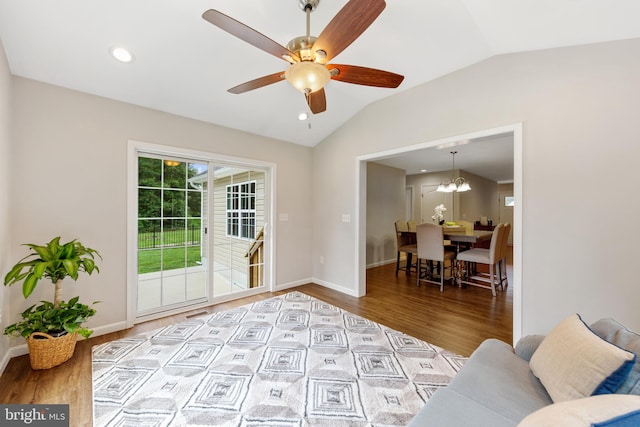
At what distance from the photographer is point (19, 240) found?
2.28 meters

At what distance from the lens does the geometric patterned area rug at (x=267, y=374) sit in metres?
1.61

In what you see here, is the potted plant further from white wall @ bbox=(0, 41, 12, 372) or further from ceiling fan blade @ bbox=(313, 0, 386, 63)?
ceiling fan blade @ bbox=(313, 0, 386, 63)

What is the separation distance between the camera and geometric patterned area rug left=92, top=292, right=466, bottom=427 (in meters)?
1.61

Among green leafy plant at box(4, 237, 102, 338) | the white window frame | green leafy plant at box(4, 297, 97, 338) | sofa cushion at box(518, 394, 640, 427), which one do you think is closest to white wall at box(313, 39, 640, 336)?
sofa cushion at box(518, 394, 640, 427)

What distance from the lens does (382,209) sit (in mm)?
6230

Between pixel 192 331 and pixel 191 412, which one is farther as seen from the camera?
pixel 192 331

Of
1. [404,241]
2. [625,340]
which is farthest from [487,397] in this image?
[404,241]

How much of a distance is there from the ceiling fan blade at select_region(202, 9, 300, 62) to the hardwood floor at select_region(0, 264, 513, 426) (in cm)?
241

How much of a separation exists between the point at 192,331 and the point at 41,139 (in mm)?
2280

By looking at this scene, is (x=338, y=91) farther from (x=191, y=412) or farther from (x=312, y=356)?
(x=191, y=412)

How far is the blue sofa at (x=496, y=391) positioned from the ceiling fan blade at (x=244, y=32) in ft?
6.73

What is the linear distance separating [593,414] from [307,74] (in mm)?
1809

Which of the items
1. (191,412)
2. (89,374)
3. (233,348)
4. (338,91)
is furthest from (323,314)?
(338,91)

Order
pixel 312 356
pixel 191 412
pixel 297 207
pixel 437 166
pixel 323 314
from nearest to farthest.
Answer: pixel 191 412 < pixel 312 356 < pixel 323 314 < pixel 297 207 < pixel 437 166
